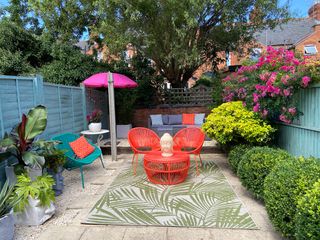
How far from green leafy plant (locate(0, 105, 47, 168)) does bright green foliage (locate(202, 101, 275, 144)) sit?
3237 mm

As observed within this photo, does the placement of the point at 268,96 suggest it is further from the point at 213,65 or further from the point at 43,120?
the point at 213,65

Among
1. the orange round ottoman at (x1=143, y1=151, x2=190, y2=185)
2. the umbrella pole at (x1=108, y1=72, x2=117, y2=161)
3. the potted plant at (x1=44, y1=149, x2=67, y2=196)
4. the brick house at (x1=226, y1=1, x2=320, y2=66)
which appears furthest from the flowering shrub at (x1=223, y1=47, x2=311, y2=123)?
the brick house at (x1=226, y1=1, x2=320, y2=66)

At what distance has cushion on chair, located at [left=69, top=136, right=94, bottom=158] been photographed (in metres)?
4.64

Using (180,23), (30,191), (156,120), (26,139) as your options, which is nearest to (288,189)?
(30,191)

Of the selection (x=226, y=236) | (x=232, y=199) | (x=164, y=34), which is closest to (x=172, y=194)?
(x=232, y=199)

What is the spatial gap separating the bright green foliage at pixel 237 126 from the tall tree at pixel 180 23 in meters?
2.91

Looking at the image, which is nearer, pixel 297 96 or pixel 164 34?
pixel 297 96

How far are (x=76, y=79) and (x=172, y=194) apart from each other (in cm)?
597

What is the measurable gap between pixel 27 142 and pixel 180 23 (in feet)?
19.3

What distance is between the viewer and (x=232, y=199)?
368 cm

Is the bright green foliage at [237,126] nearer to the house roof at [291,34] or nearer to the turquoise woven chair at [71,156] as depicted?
the turquoise woven chair at [71,156]

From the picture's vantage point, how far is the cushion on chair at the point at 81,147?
464cm

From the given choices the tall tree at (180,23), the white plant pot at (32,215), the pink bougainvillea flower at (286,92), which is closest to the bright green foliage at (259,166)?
the pink bougainvillea flower at (286,92)

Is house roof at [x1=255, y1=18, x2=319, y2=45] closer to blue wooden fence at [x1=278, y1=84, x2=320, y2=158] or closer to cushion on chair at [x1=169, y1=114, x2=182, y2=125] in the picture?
cushion on chair at [x1=169, y1=114, x2=182, y2=125]
